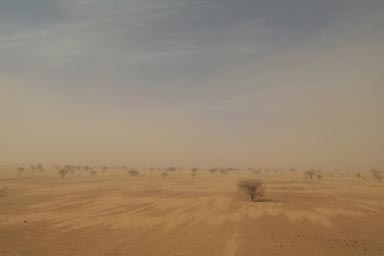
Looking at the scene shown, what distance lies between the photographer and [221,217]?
30641 millimetres

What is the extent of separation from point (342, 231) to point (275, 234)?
4919 mm

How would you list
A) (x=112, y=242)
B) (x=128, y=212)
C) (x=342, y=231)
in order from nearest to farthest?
(x=112, y=242)
(x=342, y=231)
(x=128, y=212)

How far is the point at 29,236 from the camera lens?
23.6m

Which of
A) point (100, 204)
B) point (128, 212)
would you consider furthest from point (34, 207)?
point (128, 212)

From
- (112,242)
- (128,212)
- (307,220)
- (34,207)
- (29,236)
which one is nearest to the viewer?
(112,242)

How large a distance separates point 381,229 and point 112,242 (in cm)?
1825

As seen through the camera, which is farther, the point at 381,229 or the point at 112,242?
the point at 381,229

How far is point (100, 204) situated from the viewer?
3888 centimetres

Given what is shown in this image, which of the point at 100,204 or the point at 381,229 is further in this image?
the point at 100,204

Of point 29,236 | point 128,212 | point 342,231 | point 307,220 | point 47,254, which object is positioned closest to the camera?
point 47,254

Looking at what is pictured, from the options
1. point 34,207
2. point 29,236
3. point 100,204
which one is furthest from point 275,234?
point 34,207

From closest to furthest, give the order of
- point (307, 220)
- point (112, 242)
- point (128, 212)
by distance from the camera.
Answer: point (112, 242)
point (307, 220)
point (128, 212)

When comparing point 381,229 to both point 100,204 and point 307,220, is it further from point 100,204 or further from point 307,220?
point 100,204

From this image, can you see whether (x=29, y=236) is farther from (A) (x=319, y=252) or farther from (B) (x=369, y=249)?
(B) (x=369, y=249)
